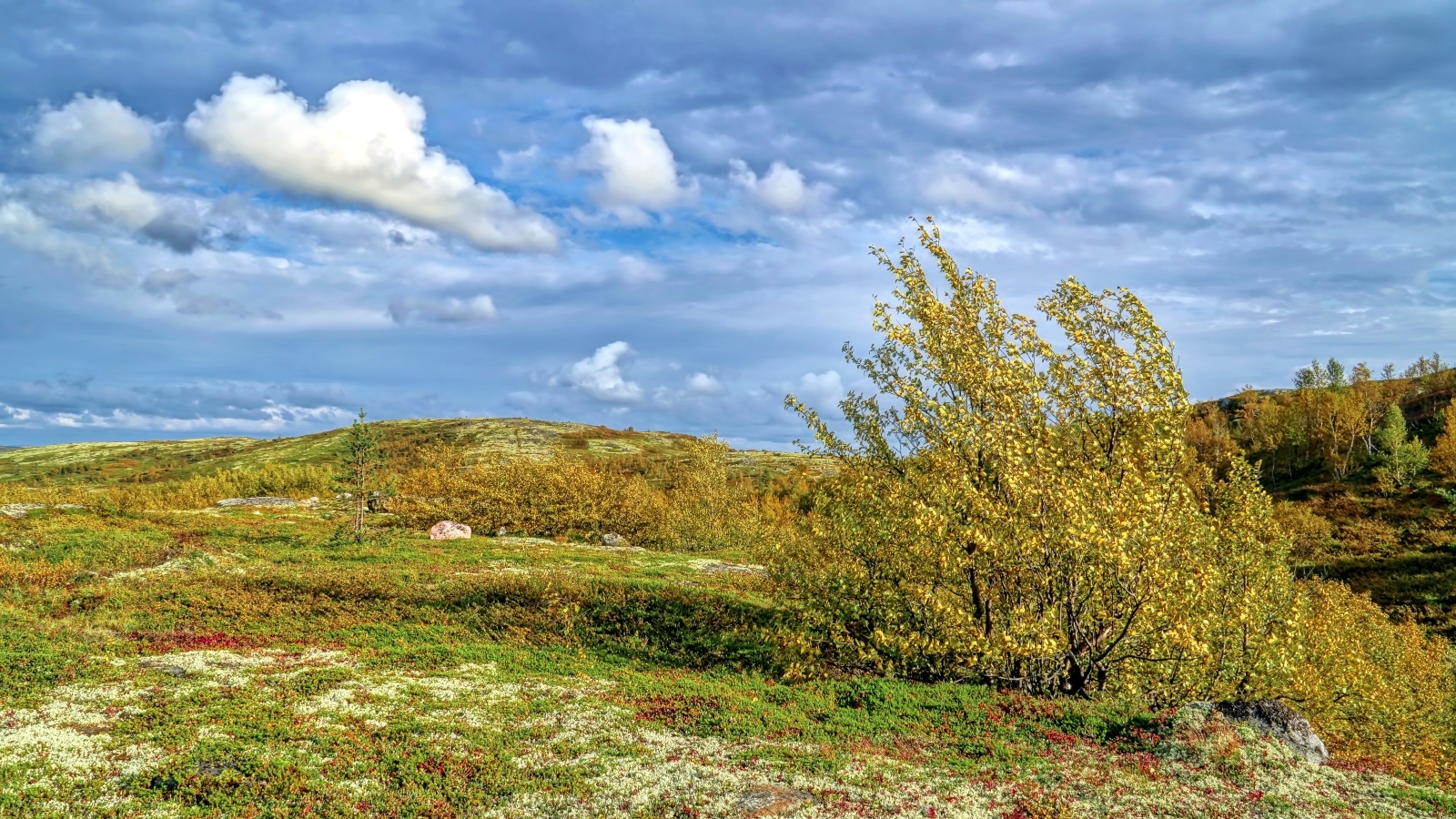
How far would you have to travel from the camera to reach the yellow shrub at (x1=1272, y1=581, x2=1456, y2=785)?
25484 mm

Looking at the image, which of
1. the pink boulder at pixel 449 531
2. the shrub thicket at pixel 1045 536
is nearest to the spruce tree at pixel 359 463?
the pink boulder at pixel 449 531

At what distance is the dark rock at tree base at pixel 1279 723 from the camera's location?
20062 millimetres

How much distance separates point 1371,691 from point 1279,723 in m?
14.4

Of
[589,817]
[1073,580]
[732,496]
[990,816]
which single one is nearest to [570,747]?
[589,817]

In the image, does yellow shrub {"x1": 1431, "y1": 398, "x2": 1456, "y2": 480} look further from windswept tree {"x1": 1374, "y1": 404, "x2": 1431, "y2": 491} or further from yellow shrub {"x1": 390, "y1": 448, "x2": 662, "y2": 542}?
yellow shrub {"x1": 390, "y1": 448, "x2": 662, "y2": 542}

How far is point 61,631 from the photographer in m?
29.3

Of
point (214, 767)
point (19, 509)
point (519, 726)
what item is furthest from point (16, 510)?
point (519, 726)

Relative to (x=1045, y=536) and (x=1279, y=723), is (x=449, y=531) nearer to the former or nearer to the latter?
(x=1045, y=536)

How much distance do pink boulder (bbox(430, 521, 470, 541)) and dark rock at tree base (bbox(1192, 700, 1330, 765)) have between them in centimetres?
5866

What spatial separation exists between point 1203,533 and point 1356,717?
1676 centimetres

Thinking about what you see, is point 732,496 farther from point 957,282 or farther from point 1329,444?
point 1329,444

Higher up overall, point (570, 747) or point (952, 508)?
point (952, 508)

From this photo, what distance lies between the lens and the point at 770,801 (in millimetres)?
15922

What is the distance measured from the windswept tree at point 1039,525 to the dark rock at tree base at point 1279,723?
1619 mm
